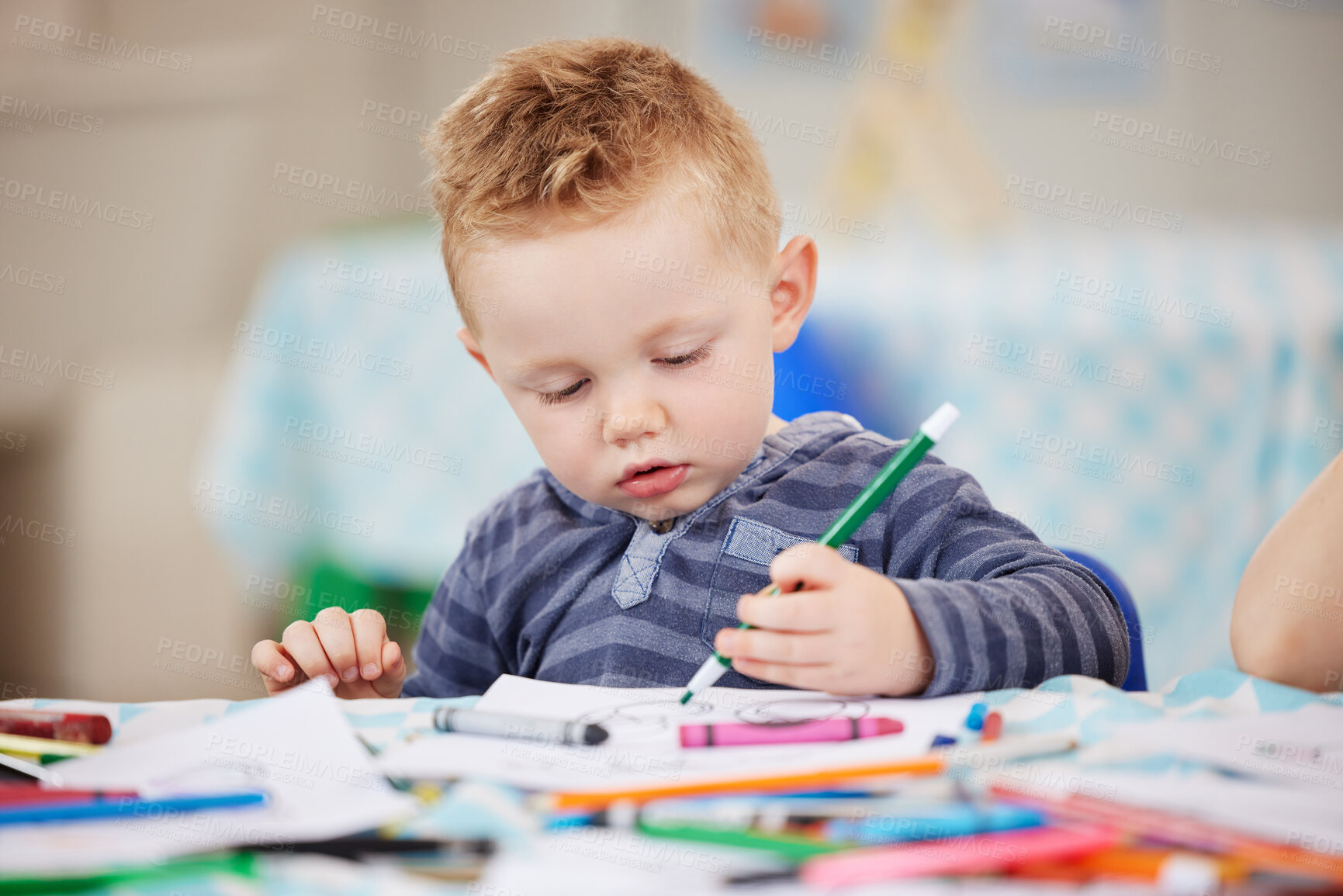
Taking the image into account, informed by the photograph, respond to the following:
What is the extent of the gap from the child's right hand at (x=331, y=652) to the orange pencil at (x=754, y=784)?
1.37 feet

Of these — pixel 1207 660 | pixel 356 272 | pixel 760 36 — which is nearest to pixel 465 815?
pixel 1207 660

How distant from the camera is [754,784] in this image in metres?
0.45

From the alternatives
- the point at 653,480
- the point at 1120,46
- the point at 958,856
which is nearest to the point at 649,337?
the point at 653,480

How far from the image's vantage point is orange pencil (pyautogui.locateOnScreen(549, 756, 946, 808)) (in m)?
0.44

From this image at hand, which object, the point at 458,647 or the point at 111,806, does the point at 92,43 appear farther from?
the point at 111,806

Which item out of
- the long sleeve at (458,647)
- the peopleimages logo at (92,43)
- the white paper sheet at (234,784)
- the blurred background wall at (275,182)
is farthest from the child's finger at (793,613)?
the peopleimages logo at (92,43)

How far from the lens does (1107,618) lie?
2.41 feet

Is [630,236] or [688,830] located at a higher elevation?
[630,236]

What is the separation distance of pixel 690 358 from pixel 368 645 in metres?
0.33

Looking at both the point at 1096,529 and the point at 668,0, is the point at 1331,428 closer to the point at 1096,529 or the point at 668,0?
the point at 1096,529

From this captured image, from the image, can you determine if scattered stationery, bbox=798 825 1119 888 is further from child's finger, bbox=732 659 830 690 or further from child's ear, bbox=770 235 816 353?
child's ear, bbox=770 235 816 353

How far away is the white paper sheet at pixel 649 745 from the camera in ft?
1.57

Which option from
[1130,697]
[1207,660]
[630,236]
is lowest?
[1207,660]

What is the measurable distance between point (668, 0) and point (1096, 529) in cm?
141
